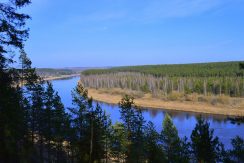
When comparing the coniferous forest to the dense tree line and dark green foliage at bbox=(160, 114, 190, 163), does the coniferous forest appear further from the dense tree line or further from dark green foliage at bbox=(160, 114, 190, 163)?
the dense tree line

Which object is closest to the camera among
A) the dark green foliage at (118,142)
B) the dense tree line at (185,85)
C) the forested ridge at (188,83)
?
the dark green foliage at (118,142)

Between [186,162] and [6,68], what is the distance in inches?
634

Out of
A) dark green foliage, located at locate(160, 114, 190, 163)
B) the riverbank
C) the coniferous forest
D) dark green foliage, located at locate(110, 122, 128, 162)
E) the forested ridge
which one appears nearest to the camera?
the coniferous forest

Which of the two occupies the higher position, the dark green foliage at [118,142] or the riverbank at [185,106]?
the dark green foliage at [118,142]

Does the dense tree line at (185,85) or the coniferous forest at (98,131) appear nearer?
the coniferous forest at (98,131)

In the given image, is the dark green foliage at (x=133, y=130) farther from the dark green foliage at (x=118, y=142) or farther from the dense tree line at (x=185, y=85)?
the dense tree line at (x=185, y=85)

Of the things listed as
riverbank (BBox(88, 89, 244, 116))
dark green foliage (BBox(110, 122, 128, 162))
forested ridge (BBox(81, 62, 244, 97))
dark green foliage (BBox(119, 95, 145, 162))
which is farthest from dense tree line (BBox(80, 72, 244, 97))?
dark green foliage (BBox(119, 95, 145, 162))

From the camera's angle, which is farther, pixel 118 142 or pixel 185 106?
pixel 185 106

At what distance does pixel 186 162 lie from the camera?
2502cm

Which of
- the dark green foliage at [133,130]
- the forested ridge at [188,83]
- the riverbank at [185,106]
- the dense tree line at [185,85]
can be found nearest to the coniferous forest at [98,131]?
the dark green foliage at [133,130]

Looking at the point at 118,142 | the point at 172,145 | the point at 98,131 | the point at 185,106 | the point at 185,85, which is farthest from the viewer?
the point at 185,85

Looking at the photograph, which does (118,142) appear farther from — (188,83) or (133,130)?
(188,83)

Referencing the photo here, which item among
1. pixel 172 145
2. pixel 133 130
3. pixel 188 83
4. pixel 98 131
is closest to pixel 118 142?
pixel 133 130

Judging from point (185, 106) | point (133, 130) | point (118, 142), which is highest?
point (133, 130)
